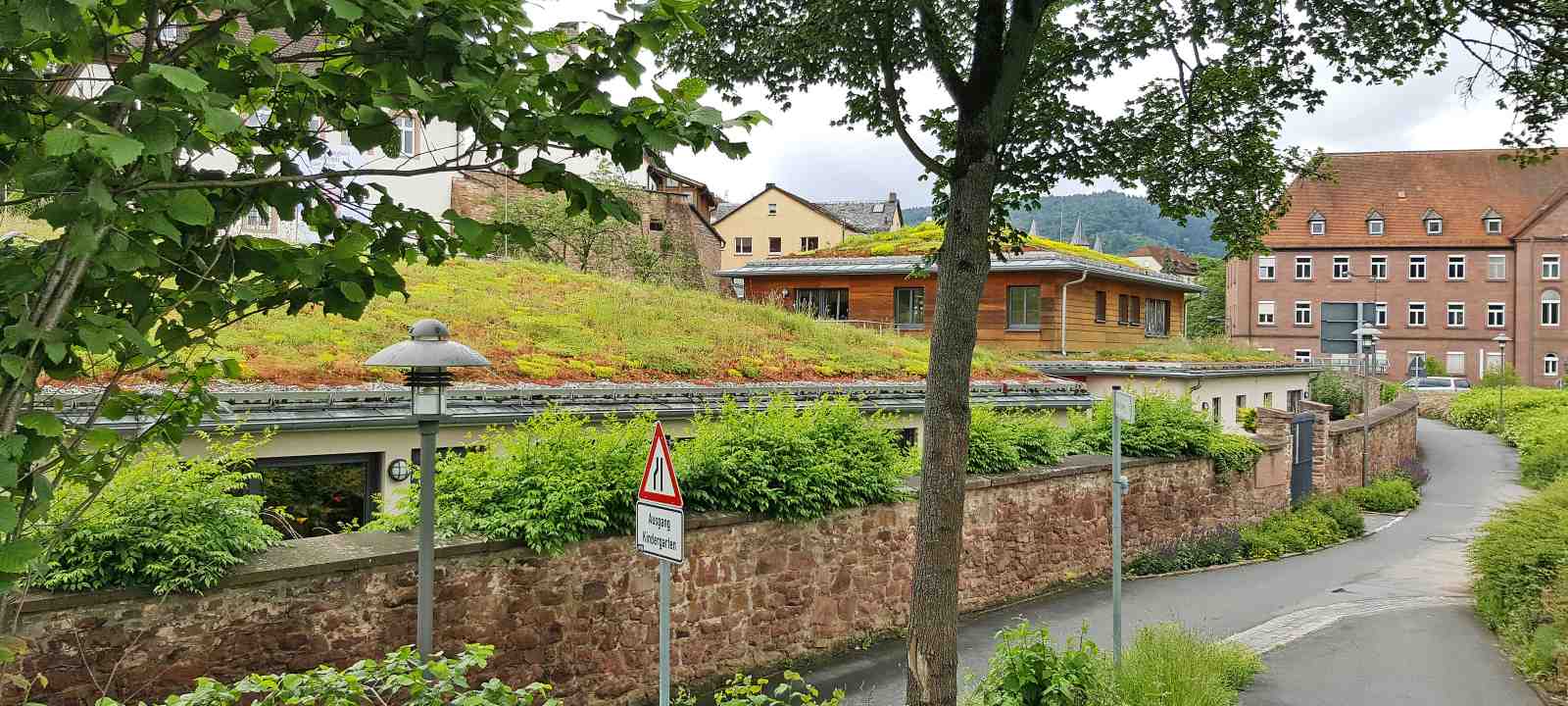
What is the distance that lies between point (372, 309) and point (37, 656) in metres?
10.9

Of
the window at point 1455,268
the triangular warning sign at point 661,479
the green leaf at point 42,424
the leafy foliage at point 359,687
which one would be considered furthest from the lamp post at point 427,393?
the window at point 1455,268

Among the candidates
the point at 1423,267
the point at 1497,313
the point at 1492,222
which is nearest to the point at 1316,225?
the point at 1423,267

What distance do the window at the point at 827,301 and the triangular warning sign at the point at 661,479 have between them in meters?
24.8

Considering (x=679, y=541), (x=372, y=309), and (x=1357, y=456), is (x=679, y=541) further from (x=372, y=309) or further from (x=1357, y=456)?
(x=1357, y=456)

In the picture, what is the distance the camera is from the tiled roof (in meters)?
58.6

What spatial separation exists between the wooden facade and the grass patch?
427 centimetres

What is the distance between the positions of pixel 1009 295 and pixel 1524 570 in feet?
57.8

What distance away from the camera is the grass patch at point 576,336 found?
43.2 feet

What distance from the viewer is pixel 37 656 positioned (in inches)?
214

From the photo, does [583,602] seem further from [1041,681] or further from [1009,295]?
[1009,295]

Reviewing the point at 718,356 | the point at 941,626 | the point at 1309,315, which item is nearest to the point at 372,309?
the point at 718,356

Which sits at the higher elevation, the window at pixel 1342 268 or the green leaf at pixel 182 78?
the window at pixel 1342 268

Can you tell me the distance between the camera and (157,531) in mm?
5875

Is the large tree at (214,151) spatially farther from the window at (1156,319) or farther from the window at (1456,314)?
the window at (1456,314)
